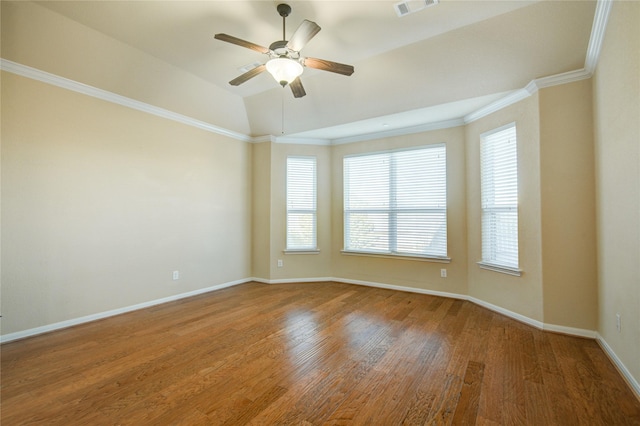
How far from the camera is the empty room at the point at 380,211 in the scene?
1.99 meters

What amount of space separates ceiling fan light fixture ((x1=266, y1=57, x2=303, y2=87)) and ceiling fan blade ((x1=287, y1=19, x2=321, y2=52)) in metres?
0.11

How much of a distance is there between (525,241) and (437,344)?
164 cm

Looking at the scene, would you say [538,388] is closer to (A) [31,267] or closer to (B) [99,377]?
(B) [99,377]

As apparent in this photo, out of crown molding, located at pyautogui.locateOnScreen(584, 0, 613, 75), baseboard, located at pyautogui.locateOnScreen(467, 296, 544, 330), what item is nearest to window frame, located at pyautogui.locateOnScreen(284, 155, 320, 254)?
baseboard, located at pyautogui.locateOnScreen(467, 296, 544, 330)

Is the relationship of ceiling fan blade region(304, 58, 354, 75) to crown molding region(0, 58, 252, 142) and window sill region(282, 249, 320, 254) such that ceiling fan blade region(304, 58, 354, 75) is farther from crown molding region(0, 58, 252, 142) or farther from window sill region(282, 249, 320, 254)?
window sill region(282, 249, 320, 254)

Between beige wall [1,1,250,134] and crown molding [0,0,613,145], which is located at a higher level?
beige wall [1,1,250,134]

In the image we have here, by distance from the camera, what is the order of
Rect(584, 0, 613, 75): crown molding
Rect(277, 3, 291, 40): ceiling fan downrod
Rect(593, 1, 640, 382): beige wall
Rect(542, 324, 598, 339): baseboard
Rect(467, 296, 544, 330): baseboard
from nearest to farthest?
Rect(593, 1, 640, 382): beige wall < Rect(584, 0, 613, 75): crown molding < Rect(277, 3, 291, 40): ceiling fan downrod < Rect(542, 324, 598, 339): baseboard < Rect(467, 296, 544, 330): baseboard

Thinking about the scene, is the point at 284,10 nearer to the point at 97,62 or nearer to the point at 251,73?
the point at 251,73

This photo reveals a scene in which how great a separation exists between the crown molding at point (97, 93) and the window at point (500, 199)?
416 cm

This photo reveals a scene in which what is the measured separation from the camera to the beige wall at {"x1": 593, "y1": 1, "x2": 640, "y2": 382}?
1.90 metres

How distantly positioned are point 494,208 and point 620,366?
1960mm

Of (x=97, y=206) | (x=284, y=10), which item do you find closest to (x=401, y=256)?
(x=284, y=10)

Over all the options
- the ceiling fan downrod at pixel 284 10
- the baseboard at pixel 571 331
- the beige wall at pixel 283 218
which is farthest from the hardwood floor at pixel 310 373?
the ceiling fan downrod at pixel 284 10

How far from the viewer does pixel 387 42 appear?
3.01 m
